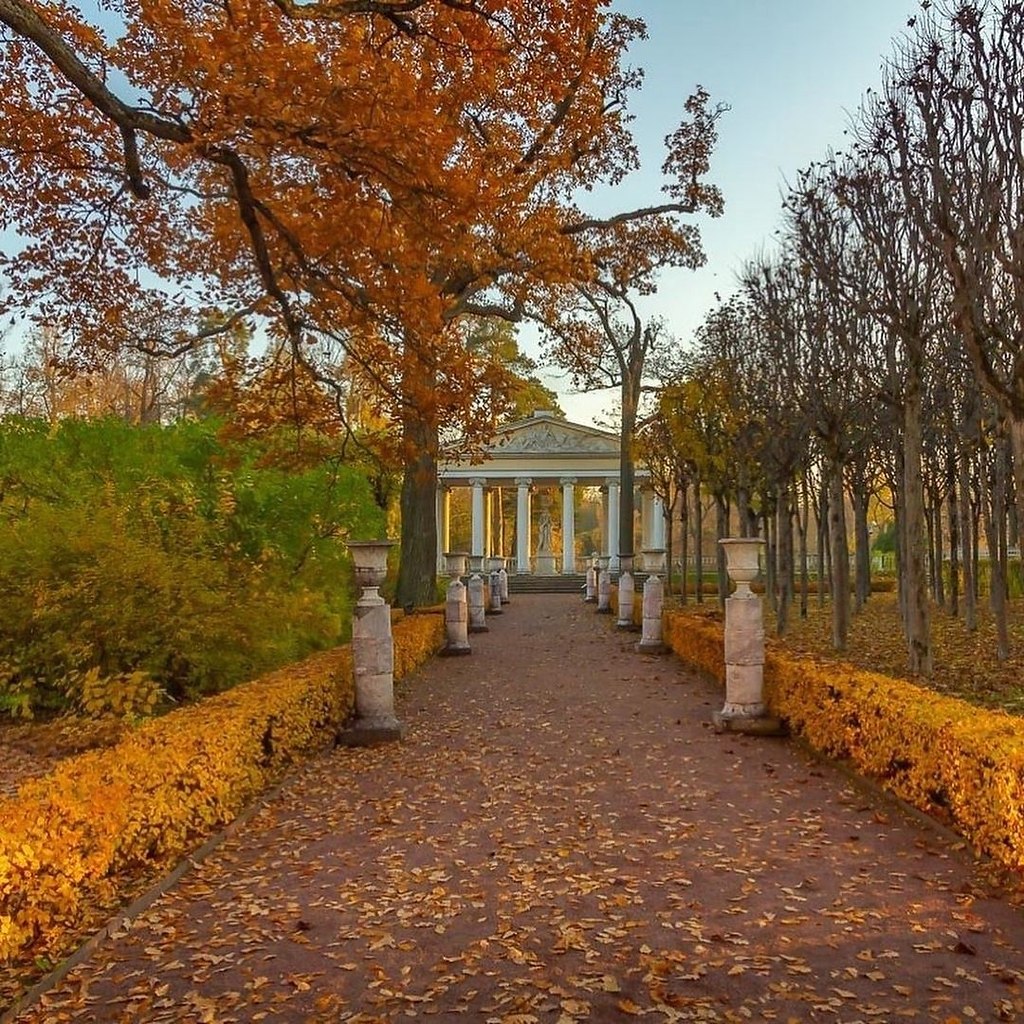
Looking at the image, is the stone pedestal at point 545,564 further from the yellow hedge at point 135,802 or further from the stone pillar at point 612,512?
the yellow hedge at point 135,802

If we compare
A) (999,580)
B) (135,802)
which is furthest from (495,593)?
(135,802)

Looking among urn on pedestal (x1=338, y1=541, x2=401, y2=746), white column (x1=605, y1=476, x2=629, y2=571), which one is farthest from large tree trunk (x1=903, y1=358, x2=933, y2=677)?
white column (x1=605, y1=476, x2=629, y2=571)

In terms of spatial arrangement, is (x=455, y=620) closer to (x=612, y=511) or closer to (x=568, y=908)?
(x=568, y=908)

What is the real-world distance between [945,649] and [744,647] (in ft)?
21.0

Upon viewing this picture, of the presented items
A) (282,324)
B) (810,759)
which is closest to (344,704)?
(810,759)

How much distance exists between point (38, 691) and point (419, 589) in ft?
34.2

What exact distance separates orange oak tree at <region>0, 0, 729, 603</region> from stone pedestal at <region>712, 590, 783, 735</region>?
423cm

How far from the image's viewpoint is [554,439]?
46781mm

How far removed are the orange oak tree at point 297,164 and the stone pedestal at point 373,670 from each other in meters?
3.11

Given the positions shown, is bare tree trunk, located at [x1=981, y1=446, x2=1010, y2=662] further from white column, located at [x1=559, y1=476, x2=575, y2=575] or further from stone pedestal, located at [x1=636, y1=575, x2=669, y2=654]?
white column, located at [x1=559, y1=476, x2=575, y2=575]

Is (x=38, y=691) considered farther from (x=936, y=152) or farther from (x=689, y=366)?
(x=689, y=366)

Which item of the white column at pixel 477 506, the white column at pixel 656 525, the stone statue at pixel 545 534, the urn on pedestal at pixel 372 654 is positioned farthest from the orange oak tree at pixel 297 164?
the stone statue at pixel 545 534

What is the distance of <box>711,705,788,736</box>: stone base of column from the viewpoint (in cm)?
851

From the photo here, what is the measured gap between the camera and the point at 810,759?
757 centimetres
